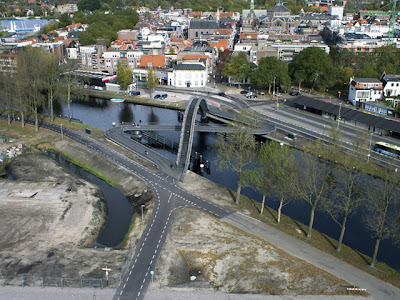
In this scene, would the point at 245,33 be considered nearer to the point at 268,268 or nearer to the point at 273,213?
the point at 273,213

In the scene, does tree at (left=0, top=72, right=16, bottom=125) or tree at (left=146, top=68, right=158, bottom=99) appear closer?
tree at (left=0, top=72, right=16, bottom=125)

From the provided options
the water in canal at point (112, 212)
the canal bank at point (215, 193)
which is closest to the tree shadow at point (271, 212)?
the canal bank at point (215, 193)

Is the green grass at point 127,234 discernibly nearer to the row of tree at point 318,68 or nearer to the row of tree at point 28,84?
the row of tree at point 28,84

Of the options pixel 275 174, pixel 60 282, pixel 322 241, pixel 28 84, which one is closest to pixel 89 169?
pixel 28 84

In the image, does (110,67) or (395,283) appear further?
(110,67)

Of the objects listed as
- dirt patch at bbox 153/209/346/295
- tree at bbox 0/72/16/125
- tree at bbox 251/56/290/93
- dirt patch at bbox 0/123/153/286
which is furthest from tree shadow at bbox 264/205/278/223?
tree at bbox 251/56/290/93

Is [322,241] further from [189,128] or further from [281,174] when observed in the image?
[189,128]

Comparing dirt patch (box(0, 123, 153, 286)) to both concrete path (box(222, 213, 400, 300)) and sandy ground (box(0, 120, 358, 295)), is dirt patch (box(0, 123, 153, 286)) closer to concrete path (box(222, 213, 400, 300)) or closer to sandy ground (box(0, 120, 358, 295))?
sandy ground (box(0, 120, 358, 295))


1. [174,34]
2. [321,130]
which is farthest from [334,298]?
[174,34]
